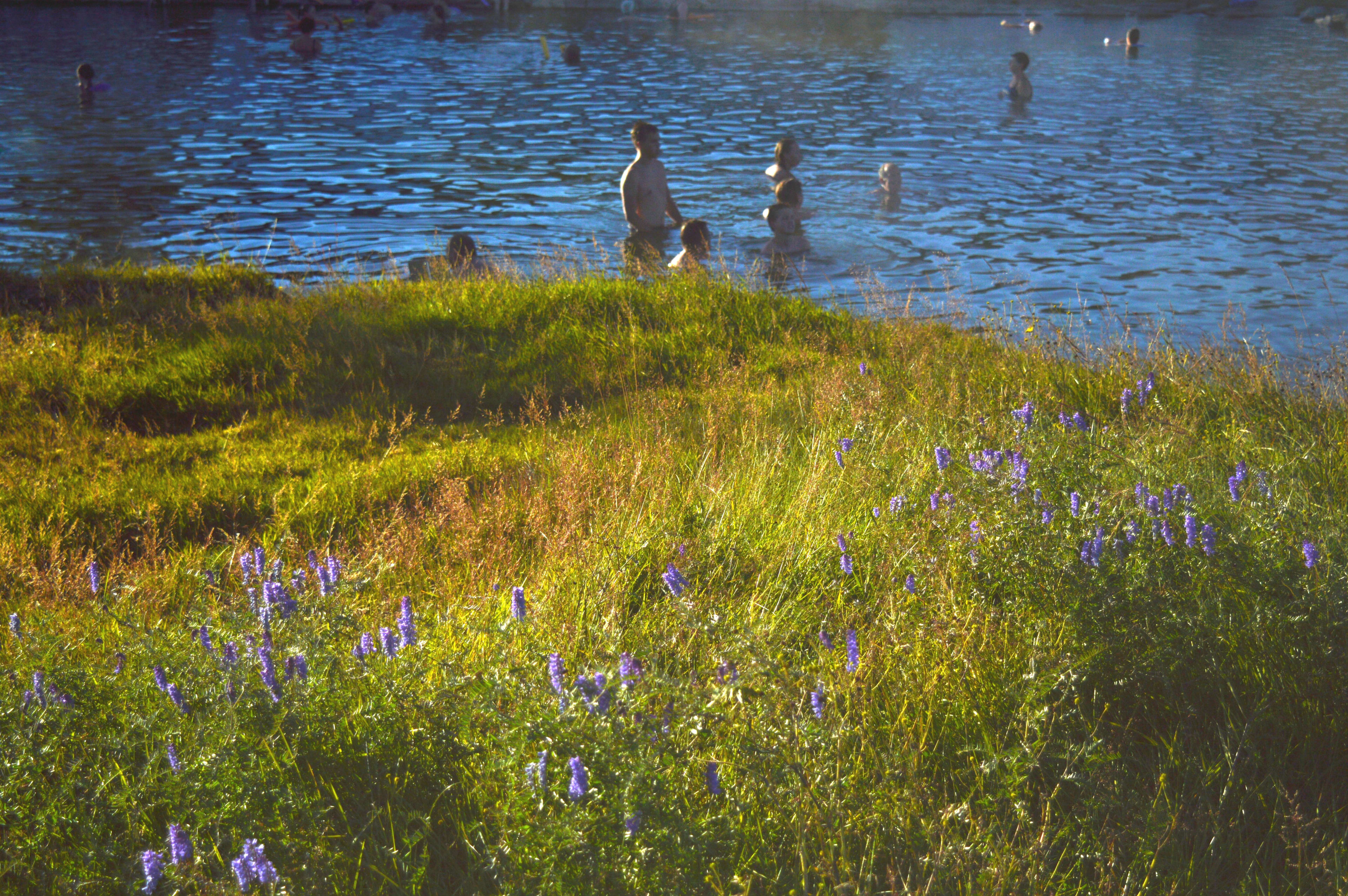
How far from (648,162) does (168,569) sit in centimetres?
987

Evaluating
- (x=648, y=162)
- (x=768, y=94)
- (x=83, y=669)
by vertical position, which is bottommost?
(x=83, y=669)

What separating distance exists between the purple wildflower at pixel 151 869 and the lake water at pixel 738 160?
780 centimetres

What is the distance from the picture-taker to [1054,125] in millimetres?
21578

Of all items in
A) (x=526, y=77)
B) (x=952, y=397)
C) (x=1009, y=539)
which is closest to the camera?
(x=1009, y=539)

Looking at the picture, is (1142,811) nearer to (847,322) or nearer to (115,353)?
(847,322)

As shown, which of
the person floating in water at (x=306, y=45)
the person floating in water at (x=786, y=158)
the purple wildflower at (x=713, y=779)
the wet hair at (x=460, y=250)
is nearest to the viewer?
the purple wildflower at (x=713, y=779)

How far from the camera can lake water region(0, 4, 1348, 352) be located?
12.2 m

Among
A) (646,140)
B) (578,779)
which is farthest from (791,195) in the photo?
(578,779)

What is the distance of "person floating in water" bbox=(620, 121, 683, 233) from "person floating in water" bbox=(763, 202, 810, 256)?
119 centimetres

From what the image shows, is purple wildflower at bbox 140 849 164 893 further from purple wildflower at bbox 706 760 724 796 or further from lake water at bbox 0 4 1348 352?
lake water at bbox 0 4 1348 352

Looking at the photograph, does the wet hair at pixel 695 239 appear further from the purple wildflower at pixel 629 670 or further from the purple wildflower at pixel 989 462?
the purple wildflower at pixel 629 670

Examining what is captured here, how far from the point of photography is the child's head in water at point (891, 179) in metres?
15.3

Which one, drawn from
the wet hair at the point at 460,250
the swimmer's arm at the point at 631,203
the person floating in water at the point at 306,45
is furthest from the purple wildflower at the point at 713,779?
the person floating in water at the point at 306,45

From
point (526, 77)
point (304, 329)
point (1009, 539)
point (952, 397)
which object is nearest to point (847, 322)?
point (952, 397)
